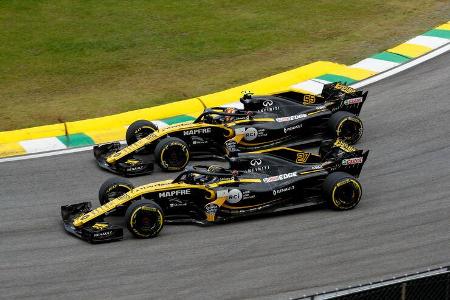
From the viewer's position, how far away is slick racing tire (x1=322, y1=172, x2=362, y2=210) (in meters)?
17.4

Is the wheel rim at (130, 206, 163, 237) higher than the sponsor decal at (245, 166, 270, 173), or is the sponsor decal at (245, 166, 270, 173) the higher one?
the sponsor decal at (245, 166, 270, 173)

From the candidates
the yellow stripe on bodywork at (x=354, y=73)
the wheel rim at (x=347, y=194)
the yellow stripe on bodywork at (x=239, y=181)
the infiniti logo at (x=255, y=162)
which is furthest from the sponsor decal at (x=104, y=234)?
the yellow stripe on bodywork at (x=354, y=73)

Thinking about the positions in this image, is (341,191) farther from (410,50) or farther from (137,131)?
A: (410,50)

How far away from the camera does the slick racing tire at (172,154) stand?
63.8 feet

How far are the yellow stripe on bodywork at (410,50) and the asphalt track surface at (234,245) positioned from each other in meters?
6.08

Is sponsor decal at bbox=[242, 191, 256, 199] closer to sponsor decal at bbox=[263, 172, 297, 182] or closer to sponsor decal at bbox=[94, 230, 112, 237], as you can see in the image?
sponsor decal at bbox=[263, 172, 297, 182]

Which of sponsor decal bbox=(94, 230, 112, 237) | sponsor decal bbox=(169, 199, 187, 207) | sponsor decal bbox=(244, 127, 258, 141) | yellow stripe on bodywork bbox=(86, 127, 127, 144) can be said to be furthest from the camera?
yellow stripe on bodywork bbox=(86, 127, 127, 144)

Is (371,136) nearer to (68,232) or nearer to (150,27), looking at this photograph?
(68,232)

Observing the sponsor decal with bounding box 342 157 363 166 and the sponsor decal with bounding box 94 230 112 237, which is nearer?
the sponsor decal with bounding box 94 230 112 237

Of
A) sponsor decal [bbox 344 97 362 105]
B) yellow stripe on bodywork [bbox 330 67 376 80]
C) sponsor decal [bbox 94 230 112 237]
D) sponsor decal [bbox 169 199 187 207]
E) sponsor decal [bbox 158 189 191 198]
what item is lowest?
yellow stripe on bodywork [bbox 330 67 376 80]

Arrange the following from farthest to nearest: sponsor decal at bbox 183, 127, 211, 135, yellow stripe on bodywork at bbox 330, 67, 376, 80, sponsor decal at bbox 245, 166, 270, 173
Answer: yellow stripe on bodywork at bbox 330, 67, 376, 80, sponsor decal at bbox 183, 127, 211, 135, sponsor decal at bbox 245, 166, 270, 173

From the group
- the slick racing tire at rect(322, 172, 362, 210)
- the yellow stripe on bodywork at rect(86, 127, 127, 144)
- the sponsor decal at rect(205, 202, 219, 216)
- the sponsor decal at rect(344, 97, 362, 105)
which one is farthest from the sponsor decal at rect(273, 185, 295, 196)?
the yellow stripe on bodywork at rect(86, 127, 127, 144)

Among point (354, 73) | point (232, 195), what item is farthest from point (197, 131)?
point (354, 73)

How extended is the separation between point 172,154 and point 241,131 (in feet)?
5.33
